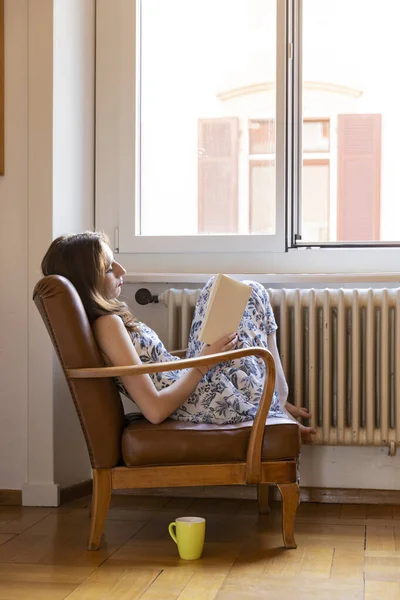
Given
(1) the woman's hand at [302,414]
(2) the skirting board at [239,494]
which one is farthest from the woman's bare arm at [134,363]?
(2) the skirting board at [239,494]

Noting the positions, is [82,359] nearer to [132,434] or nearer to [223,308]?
[132,434]

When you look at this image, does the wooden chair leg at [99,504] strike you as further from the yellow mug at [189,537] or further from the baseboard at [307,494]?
the baseboard at [307,494]

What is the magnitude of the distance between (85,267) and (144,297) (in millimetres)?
809

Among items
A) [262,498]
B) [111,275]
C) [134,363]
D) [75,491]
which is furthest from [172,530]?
[75,491]

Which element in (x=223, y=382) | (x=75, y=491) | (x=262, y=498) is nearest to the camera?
(x=223, y=382)

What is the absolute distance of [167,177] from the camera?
3654 mm

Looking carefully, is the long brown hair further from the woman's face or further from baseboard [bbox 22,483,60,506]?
baseboard [bbox 22,483,60,506]

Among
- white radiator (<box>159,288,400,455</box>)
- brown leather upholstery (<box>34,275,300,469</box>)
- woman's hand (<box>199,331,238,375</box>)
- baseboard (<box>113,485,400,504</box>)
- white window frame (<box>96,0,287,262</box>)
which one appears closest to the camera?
brown leather upholstery (<box>34,275,300,469</box>)

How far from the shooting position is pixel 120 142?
3.61 metres

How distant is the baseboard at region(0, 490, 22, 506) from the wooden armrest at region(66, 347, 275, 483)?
89 centimetres

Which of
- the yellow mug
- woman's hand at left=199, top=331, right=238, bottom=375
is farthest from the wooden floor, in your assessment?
woman's hand at left=199, top=331, right=238, bottom=375

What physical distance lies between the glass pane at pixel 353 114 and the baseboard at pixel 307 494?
995 mm

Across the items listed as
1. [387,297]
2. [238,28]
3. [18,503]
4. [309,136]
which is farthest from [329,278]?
[18,503]

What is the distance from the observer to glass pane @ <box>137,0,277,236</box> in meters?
3.55
